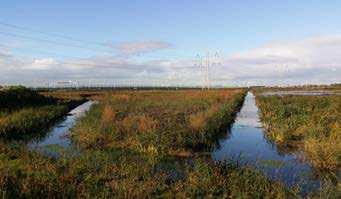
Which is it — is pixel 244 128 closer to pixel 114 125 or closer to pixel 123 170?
pixel 114 125

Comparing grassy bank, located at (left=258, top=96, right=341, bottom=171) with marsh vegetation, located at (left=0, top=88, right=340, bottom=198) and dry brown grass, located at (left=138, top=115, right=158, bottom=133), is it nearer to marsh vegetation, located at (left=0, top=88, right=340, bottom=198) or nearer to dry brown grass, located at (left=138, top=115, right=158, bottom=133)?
marsh vegetation, located at (left=0, top=88, right=340, bottom=198)

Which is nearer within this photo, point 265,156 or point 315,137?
point 315,137

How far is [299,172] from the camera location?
16531mm

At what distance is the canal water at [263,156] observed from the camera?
15.4 metres

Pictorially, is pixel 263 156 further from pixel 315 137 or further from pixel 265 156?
pixel 315 137

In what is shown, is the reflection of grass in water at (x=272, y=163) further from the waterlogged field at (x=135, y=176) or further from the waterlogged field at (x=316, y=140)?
the waterlogged field at (x=135, y=176)

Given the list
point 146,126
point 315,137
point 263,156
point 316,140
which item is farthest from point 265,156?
point 146,126

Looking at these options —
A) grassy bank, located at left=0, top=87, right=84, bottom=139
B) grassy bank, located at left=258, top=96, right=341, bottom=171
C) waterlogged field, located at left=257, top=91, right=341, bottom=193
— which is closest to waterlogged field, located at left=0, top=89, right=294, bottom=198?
waterlogged field, located at left=257, top=91, right=341, bottom=193

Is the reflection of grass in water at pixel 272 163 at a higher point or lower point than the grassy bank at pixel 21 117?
lower

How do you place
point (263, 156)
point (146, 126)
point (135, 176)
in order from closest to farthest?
point (135, 176), point (263, 156), point (146, 126)

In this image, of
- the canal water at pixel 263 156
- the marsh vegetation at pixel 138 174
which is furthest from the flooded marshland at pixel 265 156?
the marsh vegetation at pixel 138 174

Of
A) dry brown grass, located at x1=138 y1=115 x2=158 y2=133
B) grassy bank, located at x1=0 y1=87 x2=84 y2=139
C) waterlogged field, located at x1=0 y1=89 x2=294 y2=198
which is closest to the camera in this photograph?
waterlogged field, located at x1=0 y1=89 x2=294 y2=198

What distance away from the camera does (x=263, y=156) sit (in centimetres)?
2089

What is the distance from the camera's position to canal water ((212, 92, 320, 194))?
50.7 ft
